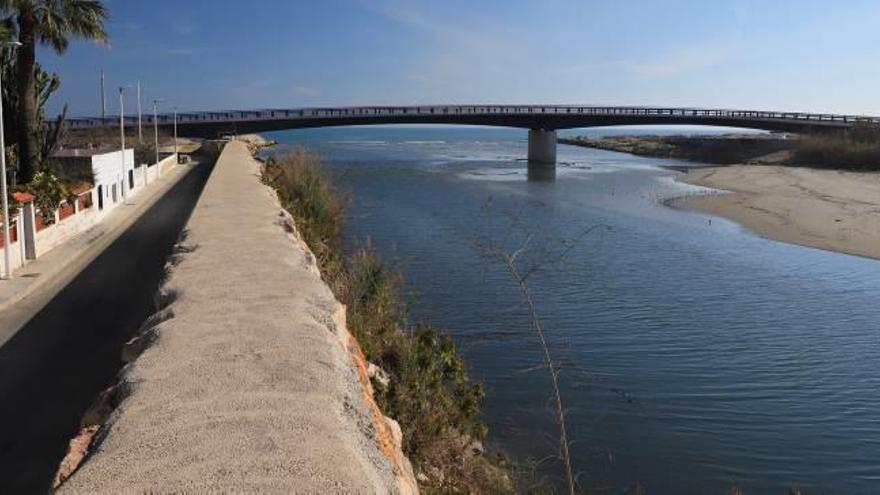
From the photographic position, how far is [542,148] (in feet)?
273

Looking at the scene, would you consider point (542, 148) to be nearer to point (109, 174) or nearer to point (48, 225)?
point (109, 174)

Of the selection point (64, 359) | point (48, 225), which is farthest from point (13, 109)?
point (64, 359)

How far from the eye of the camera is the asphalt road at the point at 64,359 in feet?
25.8

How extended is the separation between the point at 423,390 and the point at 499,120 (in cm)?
7630

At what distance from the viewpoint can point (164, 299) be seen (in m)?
8.75

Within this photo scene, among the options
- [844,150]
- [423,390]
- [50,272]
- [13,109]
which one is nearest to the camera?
[423,390]

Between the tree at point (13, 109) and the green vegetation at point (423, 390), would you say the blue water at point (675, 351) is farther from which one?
the tree at point (13, 109)

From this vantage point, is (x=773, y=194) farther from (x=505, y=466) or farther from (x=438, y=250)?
(x=505, y=466)

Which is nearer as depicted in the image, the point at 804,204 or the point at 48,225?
the point at 48,225

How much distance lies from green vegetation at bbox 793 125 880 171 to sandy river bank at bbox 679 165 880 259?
4.79m

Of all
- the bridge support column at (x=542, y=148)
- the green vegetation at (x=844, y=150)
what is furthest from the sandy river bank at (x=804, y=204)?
the bridge support column at (x=542, y=148)

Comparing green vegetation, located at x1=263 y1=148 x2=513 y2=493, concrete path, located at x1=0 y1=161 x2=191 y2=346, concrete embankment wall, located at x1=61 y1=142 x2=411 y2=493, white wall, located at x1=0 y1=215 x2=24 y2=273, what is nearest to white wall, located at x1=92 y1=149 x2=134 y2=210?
concrete path, located at x1=0 y1=161 x2=191 y2=346

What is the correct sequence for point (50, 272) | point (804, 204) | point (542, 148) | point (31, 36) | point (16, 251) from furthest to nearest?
point (542, 148)
point (804, 204)
point (31, 36)
point (16, 251)
point (50, 272)

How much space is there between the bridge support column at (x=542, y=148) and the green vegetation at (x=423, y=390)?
2674 inches
